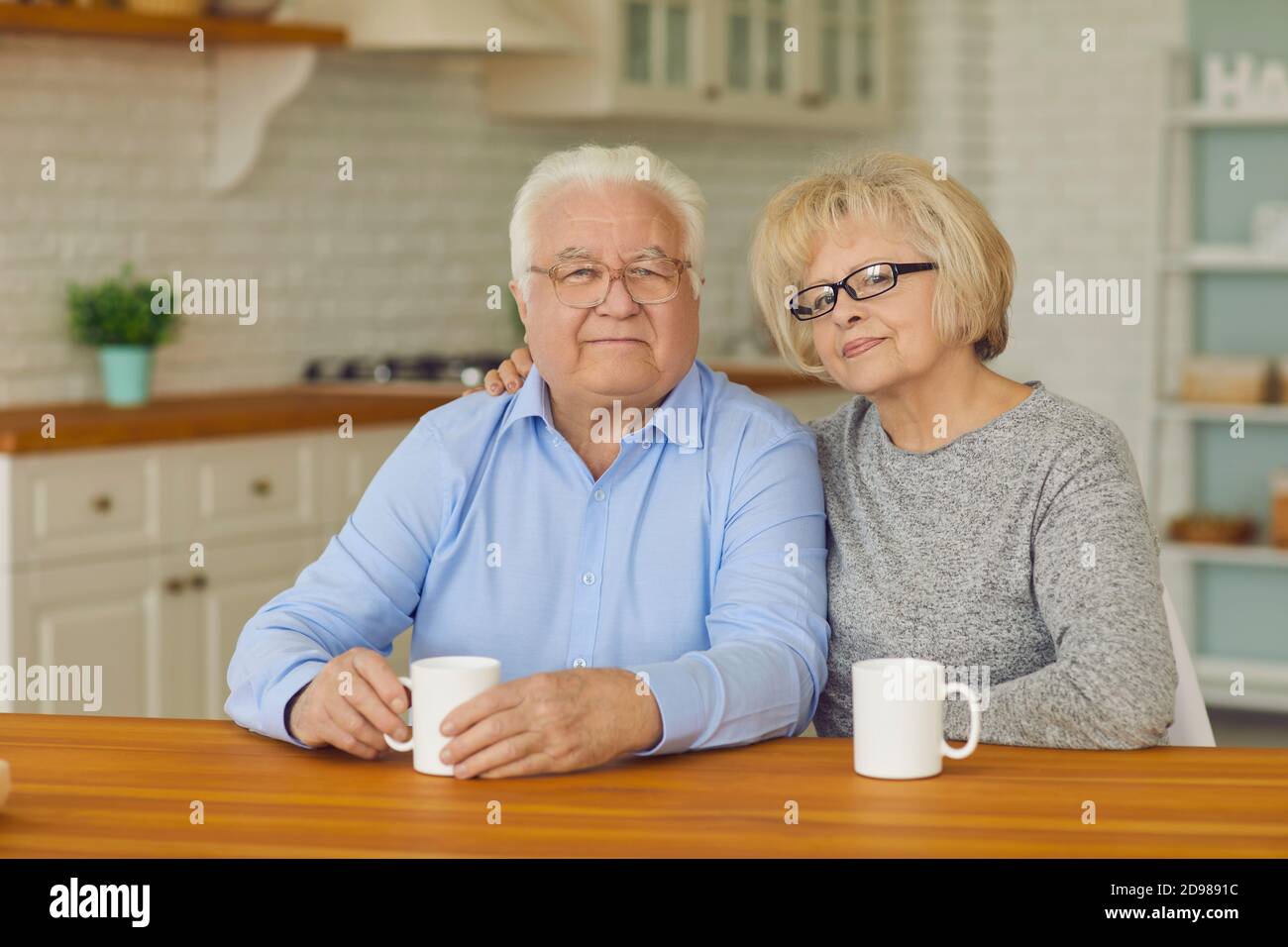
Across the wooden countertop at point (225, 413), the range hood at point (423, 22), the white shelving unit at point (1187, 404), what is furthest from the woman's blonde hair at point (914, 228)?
the white shelving unit at point (1187, 404)

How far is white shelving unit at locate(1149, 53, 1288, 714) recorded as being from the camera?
5133mm

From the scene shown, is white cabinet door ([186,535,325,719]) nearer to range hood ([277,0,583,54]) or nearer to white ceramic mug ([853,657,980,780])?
range hood ([277,0,583,54])

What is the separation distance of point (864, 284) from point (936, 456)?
21cm

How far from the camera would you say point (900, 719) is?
1481 mm

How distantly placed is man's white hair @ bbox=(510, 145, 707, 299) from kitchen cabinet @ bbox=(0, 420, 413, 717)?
1.65 meters

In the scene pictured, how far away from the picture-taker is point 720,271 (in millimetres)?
5836

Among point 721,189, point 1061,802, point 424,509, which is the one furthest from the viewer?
point 721,189

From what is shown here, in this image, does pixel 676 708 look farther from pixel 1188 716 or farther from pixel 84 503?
pixel 84 503

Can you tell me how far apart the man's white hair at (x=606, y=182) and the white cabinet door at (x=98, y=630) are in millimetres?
1704

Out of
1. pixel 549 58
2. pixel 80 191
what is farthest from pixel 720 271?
pixel 80 191

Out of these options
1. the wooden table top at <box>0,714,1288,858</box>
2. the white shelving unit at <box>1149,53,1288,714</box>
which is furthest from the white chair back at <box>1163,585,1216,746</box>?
the white shelving unit at <box>1149,53,1288,714</box>
